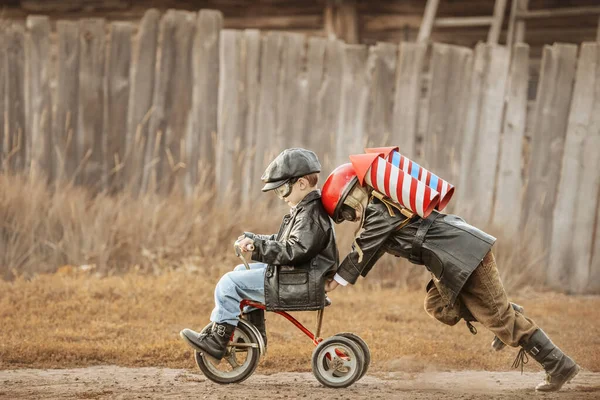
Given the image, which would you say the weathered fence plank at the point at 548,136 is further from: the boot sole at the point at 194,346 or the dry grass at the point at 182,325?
the boot sole at the point at 194,346

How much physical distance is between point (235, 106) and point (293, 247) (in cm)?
420

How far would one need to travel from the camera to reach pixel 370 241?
3846 millimetres

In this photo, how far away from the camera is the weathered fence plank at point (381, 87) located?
25.3ft

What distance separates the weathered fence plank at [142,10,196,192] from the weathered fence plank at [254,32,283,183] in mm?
739

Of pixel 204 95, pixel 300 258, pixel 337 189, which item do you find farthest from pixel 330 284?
pixel 204 95

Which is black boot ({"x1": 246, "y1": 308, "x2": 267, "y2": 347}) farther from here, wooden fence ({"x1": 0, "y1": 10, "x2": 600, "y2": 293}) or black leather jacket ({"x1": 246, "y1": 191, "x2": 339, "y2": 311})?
wooden fence ({"x1": 0, "y1": 10, "x2": 600, "y2": 293})

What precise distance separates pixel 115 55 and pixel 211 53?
3.14 feet

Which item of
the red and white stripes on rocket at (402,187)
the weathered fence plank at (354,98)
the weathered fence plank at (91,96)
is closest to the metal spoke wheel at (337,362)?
the red and white stripes on rocket at (402,187)

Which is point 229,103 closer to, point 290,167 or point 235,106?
point 235,106

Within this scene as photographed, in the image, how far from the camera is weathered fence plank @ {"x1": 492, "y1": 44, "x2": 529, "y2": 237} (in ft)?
24.5

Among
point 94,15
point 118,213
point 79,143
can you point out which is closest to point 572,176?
point 118,213

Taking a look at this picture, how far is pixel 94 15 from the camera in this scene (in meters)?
11.6

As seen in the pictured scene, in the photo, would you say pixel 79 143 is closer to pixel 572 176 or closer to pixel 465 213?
pixel 465 213

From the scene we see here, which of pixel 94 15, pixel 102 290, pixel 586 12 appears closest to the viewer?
pixel 102 290
